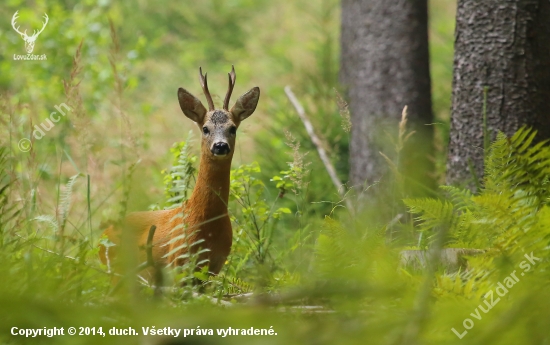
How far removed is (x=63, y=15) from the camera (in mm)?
9250

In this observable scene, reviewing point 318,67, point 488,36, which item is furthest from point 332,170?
point 318,67

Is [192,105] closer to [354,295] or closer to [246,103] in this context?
[246,103]

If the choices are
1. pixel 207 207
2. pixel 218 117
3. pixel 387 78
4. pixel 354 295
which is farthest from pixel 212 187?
pixel 387 78

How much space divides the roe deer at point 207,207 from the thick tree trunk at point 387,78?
7.96 feet

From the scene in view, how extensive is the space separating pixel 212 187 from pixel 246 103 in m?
0.68

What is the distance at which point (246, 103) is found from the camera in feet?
12.3

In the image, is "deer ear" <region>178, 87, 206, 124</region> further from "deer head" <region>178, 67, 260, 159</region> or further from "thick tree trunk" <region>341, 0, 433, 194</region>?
"thick tree trunk" <region>341, 0, 433, 194</region>

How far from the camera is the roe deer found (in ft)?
9.87

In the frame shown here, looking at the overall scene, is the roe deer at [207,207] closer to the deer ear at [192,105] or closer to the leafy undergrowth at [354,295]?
the deer ear at [192,105]

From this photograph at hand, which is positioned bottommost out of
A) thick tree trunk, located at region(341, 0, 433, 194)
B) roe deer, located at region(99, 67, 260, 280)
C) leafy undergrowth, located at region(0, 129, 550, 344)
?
leafy undergrowth, located at region(0, 129, 550, 344)

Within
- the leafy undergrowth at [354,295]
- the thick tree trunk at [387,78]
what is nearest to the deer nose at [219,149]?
the leafy undergrowth at [354,295]

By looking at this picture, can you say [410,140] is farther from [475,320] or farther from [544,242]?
[475,320]

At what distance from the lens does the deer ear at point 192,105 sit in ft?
12.1

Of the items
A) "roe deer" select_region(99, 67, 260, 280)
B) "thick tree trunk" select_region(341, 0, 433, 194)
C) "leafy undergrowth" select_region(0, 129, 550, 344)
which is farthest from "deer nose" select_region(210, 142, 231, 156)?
"thick tree trunk" select_region(341, 0, 433, 194)
